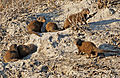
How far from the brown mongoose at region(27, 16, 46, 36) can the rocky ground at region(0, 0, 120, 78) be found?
0.23m

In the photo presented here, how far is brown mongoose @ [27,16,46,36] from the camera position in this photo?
22.8ft

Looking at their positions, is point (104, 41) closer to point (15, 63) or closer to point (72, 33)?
point (72, 33)

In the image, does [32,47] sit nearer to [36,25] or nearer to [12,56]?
[12,56]

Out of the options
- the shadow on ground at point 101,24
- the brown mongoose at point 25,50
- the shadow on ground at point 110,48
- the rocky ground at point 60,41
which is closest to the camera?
the rocky ground at point 60,41

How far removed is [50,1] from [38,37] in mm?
2762

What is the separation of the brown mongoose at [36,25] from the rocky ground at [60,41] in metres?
0.23

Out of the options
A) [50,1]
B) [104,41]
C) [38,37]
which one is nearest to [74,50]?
[104,41]

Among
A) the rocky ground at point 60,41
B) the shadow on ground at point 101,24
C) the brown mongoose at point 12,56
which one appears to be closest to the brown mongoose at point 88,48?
the rocky ground at point 60,41

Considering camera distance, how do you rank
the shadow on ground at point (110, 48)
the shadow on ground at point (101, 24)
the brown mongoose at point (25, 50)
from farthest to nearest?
the shadow on ground at point (101, 24), the brown mongoose at point (25, 50), the shadow on ground at point (110, 48)

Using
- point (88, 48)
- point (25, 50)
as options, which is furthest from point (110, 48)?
point (25, 50)

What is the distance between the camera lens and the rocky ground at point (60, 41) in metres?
4.85

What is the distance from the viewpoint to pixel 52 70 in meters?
5.08

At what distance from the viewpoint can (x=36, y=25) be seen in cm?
704

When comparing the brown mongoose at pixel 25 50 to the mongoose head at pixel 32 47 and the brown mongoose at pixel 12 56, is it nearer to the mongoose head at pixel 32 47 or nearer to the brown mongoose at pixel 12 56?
the mongoose head at pixel 32 47
